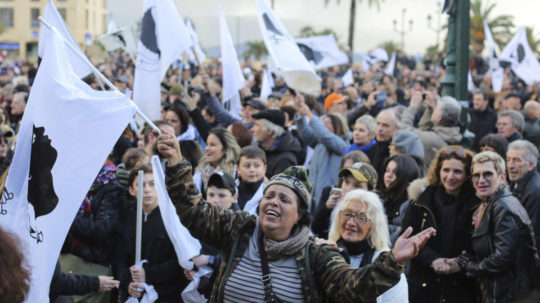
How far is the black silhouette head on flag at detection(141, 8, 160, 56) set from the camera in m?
7.81

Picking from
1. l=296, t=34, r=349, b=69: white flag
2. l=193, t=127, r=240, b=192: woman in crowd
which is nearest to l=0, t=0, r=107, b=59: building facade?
l=296, t=34, r=349, b=69: white flag

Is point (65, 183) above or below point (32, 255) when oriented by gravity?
above

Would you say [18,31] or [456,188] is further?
[18,31]

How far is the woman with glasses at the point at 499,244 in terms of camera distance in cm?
465

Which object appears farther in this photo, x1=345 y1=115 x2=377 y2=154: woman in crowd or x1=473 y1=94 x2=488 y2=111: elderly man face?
x1=473 y1=94 x2=488 y2=111: elderly man face

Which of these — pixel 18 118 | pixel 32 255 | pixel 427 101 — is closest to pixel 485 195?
pixel 32 255

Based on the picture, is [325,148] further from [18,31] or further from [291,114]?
[18,31]

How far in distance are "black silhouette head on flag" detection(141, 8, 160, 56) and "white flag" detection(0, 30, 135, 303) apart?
405cm

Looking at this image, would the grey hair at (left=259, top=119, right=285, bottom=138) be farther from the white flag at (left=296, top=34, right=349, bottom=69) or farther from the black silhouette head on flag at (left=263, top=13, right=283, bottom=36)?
the white flag at (left=296, top=34, right=349, bottom=69)

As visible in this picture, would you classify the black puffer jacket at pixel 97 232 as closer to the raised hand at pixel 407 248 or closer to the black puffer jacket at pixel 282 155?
the black puffer jacket at pixel 282 155

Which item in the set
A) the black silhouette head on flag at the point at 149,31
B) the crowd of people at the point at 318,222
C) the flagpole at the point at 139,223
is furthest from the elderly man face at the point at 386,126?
the flagpole at the point at 139,223

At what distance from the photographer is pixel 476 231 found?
4.80 meters

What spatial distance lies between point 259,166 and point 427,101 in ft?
11.6

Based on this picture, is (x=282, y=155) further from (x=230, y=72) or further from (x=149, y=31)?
(x=230, y=72)
